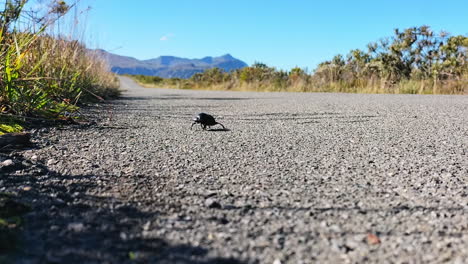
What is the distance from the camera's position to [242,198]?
1618mm

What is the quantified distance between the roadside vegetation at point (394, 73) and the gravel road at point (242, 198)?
8.40 m

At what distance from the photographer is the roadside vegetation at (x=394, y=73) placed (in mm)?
10703

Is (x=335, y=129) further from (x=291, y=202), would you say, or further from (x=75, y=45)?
(x=75, y=45)

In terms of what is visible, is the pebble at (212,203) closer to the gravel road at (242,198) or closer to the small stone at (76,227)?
the gravel road at (242,198)

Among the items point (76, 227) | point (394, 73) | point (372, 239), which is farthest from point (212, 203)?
point (394, 73)

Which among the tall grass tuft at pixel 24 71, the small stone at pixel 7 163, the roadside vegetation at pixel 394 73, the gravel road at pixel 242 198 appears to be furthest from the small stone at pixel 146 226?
the roadside vegetation at pixel 394 73

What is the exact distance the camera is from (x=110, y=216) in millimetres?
1370

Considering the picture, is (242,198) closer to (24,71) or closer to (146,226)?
(146,226)

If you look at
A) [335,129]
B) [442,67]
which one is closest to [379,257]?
[335,129]

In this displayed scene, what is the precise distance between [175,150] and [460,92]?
9.39 metres

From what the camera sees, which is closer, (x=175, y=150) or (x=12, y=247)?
(x=12, y=247)

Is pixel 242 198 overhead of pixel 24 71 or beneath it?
beneath

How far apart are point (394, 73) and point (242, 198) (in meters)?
12.7

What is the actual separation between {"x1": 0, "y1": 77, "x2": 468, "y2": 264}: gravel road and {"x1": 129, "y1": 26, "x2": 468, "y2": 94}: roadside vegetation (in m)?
8.40
